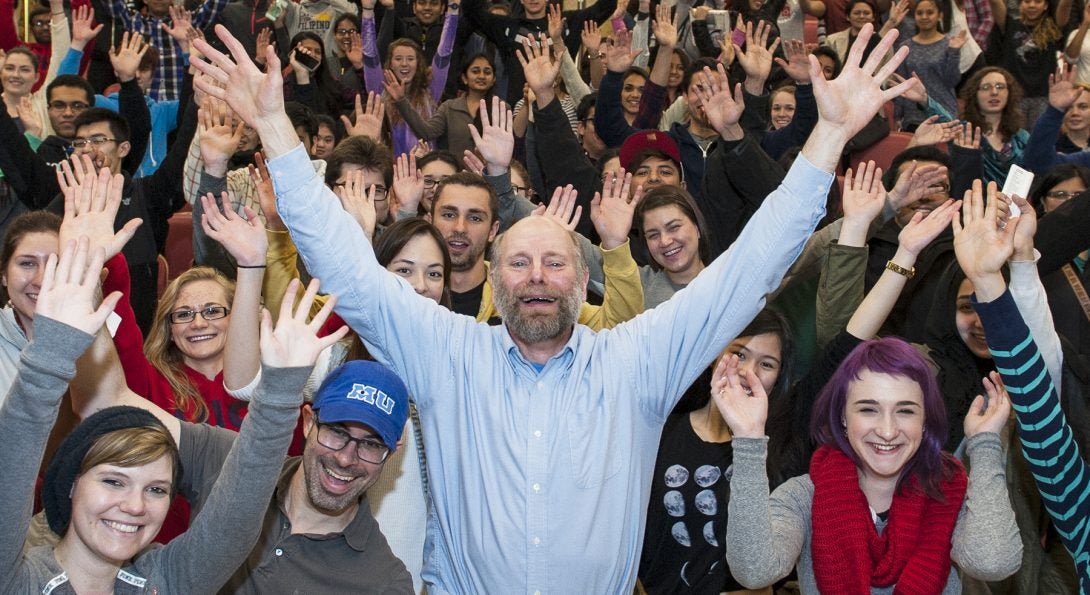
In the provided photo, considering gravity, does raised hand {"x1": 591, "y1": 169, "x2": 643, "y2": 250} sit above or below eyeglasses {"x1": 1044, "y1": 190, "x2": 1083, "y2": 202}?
below

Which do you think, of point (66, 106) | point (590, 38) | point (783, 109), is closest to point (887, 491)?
point (783, 109)

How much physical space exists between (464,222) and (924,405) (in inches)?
66.1

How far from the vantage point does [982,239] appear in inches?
111

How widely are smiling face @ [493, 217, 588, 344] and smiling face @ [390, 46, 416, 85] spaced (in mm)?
4253

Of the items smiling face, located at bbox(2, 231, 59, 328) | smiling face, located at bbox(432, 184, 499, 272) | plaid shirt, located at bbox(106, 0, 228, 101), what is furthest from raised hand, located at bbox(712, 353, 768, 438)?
plaid shirt, located at bbox(106, 0, 228, 101)

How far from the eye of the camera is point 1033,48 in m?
8.20

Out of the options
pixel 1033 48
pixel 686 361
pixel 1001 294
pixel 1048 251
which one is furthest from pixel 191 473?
pixel 1033 48

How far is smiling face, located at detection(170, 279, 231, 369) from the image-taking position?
342 cm

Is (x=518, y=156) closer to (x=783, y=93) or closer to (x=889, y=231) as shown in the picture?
(x=783, y=93)

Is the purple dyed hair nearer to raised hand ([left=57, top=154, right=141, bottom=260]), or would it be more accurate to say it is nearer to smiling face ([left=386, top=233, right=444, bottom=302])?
smiling face ([left=386, top=233, right=444, bottom=302])

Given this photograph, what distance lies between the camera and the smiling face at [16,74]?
630 centimetres

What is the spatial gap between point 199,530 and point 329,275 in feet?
1.87

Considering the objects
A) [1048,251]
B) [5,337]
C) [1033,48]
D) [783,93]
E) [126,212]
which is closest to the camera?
[5,337]

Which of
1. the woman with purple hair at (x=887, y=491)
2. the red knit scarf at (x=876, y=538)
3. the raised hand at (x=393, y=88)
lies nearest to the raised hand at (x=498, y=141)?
the woman with purple hair at (x=887, y=491)
